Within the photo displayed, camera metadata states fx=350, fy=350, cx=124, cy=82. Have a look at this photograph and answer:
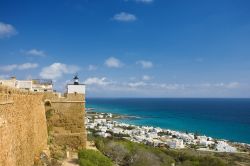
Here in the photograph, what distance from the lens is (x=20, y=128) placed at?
41.8ft

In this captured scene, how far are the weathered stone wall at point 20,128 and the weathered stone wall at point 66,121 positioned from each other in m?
2.11

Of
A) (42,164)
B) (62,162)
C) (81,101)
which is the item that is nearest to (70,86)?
(81,101)

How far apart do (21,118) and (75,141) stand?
9.33 m

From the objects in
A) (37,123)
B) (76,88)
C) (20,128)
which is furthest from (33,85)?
(20,128)

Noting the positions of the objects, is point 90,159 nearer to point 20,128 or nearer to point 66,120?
point 66,120

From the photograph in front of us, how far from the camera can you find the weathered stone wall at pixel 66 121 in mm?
21766

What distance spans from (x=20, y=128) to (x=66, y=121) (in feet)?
30.1

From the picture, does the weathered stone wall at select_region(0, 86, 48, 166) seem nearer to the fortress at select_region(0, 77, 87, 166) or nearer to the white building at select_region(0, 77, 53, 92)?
the fortress at select_region(0, 77, 87, 166)

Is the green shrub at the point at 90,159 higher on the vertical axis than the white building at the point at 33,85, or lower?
lower

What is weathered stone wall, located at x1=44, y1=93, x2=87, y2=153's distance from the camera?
71.4ft

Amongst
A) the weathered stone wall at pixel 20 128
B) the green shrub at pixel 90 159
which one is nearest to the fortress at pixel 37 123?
the weathered stone wall at pixel 20 128

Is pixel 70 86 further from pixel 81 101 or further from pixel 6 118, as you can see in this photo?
pixel 6 118

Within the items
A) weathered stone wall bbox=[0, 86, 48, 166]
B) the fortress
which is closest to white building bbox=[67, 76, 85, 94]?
the fortress

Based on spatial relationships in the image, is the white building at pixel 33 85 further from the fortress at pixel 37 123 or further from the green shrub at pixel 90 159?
the green shrub at pixel 90 159
